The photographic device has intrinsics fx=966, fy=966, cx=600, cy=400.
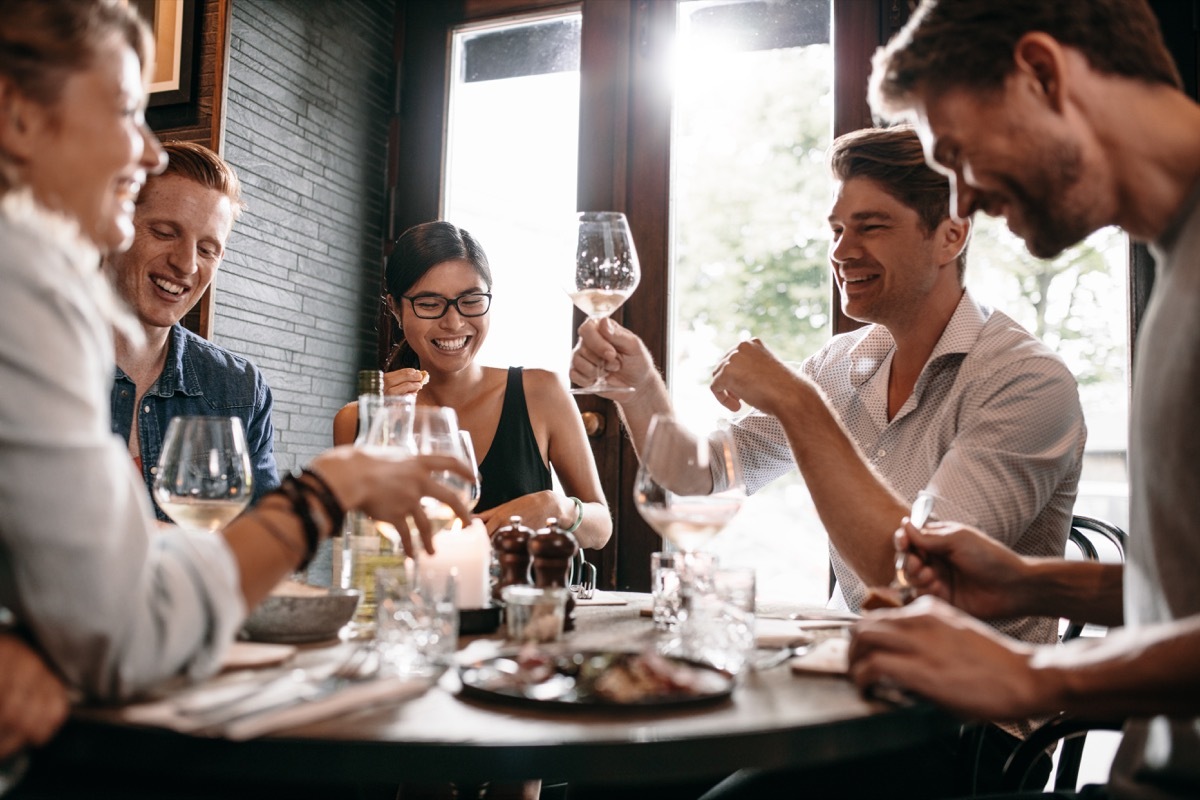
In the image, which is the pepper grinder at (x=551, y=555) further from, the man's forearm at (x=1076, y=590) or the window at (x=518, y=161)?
the window at (x=518, y=161)

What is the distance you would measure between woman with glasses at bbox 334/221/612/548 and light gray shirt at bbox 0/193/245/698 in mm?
1629

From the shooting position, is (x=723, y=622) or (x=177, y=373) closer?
(x=723, y=622)

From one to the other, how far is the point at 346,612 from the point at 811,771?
76cm

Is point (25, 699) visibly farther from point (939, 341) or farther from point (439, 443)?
point (939, 341)

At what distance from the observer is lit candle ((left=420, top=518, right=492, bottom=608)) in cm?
131

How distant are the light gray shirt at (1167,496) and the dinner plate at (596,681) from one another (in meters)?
0.45

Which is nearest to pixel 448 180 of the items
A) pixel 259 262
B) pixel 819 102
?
pixel 259 262

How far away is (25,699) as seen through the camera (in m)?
0.76

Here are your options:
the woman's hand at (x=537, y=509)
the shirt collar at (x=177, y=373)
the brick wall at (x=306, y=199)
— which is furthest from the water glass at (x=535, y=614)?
the brick wall at (x=306, y=199)

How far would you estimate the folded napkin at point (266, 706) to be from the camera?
2.53 ft

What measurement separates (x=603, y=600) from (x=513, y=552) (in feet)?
1.22

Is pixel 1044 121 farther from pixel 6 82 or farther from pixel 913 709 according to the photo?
pixel 6 82

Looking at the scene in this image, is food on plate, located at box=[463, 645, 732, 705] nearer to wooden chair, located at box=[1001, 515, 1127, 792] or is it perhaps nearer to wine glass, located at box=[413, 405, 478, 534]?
wine glass, located at box=[413, 405, 478, 534]

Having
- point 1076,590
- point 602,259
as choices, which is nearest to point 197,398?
point 602,259
